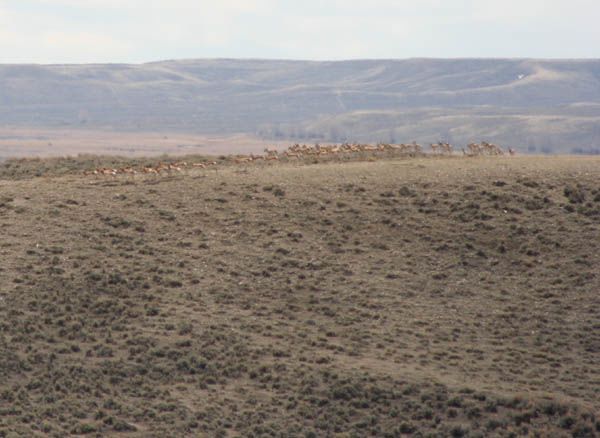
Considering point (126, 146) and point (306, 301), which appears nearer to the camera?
point (306, 301)

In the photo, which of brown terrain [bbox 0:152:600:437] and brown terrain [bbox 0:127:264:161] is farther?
brown terrain [bbox 0:127:264:161]

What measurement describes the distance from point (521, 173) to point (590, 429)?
20215mm

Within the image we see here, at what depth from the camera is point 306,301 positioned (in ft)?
111

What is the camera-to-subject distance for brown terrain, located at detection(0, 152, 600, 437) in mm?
26641

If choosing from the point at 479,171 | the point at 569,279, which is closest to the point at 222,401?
the point at 569,279

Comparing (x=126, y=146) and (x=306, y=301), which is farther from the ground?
(x=306, y=301)

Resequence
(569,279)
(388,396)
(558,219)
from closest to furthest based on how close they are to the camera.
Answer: (388,396) → (569,279) → (558,219)

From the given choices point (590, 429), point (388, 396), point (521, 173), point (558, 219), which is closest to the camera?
point (590, 429)

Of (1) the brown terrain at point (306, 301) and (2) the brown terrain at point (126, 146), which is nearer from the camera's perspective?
(1) the brown terrain at point (306, 301)

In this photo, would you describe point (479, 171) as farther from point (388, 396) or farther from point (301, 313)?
point (388, 396)

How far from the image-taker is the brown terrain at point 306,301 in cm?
2664

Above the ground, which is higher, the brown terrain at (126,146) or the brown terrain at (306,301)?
the brown terrain at (306,301)

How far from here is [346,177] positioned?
146 ft

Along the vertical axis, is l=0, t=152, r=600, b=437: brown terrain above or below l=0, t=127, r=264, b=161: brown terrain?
above
